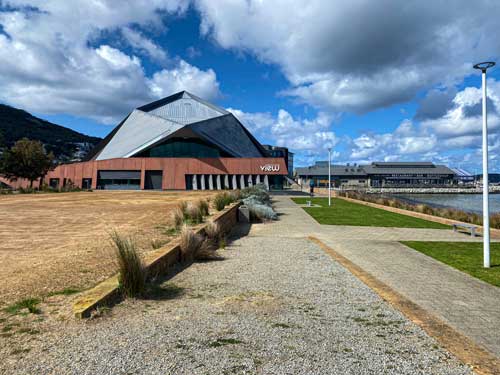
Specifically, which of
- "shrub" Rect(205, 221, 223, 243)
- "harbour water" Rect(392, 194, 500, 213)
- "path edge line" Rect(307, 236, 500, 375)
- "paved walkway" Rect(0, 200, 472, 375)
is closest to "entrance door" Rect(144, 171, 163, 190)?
"harbour water" Rect(392, 194, 500, 213)

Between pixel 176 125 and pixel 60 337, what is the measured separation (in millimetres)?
56908

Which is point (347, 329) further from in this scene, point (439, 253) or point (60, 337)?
point (439, 253)

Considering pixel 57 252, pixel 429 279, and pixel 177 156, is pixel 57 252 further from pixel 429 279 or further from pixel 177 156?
pixel 177 156

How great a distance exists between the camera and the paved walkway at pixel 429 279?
13.8 ft

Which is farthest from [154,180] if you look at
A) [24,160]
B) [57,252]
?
[57,252]

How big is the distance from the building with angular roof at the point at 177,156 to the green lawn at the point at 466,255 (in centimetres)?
4225

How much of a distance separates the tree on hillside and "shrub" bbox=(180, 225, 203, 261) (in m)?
45.2

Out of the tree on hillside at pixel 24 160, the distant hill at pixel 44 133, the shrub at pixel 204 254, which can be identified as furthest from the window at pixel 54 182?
the shrub at pixel 204 254

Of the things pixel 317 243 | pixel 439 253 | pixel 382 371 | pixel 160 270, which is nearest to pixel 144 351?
pixel 382 371

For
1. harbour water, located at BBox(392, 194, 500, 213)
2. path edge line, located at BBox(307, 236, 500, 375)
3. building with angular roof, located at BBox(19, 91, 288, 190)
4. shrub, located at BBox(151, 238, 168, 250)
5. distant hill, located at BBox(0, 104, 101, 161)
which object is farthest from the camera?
distant hill, located at BBox(0, 104, 101, 161)

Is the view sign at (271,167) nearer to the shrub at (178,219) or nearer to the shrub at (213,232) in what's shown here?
the shrub at (178,219)

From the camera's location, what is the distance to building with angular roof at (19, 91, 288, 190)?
174 feet

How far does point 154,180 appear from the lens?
175 ft

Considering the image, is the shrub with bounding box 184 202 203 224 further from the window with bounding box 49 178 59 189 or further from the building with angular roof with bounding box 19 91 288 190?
the window with bounding box 49 178 59 189
